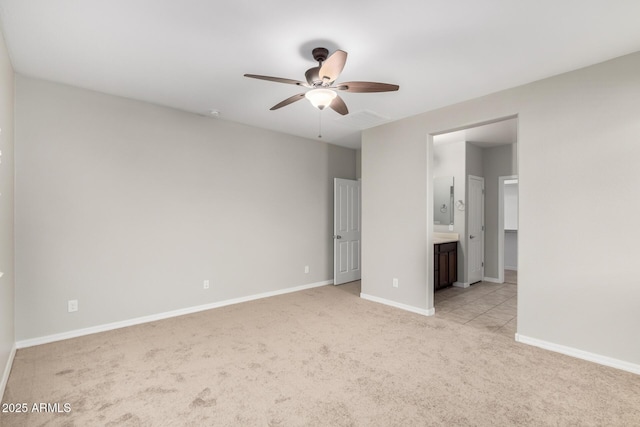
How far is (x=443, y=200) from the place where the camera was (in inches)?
241

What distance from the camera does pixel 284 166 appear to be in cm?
525

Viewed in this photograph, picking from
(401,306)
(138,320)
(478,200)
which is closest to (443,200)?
(478,200)

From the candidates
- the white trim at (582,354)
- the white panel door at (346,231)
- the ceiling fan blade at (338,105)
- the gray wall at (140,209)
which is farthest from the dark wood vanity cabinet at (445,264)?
the ceiling fan blade at (338,105)

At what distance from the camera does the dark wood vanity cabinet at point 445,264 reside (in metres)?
5.24

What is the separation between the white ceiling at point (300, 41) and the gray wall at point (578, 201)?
9.7 inches

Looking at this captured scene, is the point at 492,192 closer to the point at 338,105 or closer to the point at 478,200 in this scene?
the point at 478,200

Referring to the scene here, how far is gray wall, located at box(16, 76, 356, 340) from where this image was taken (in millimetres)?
3172

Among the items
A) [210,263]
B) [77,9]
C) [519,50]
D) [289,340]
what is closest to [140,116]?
[77,9]

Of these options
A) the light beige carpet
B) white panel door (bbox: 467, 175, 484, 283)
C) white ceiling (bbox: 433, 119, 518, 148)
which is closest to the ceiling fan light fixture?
the light beige carpet

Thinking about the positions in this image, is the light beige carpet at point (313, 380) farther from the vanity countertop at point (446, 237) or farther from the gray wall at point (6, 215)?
the vanity countertop at point (446, 237)

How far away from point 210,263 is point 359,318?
7.10 ft

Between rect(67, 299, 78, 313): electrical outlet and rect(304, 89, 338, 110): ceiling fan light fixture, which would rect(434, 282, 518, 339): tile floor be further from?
rect(67, 299, 78, 313): electrical outlet

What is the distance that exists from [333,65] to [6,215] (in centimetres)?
294

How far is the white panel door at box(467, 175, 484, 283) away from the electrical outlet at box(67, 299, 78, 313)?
5.84 metres
